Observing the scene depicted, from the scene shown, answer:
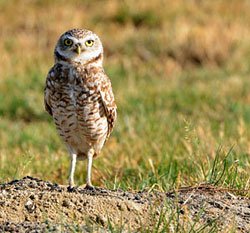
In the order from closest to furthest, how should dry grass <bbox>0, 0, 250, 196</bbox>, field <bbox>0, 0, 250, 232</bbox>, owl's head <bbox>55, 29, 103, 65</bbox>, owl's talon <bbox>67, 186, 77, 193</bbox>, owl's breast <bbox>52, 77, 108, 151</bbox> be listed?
owl's talon <bbox>67, 186, 77, 193</bbox> → owl's breast <bbox>52, 77, 108, 151</bbox> → owl's head <bbox>55, 29, 103, 65</bbox> → field <bbox>0, 0, 250, 232</bbox> → dry grass <bbox>0, 0, 250, 196</bbox>

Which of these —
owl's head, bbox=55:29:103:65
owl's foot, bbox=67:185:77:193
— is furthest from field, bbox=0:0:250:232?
owl's head, bbox=55:29:103:65

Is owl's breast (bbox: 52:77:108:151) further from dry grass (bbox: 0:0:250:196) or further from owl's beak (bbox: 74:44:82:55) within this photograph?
dry grass (bbox: 0:0:250:196)

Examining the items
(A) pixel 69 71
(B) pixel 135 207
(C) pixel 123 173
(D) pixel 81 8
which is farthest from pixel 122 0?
(B) pixel 135 207

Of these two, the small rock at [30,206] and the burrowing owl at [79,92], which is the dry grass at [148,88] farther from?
the small rock at [30,206]

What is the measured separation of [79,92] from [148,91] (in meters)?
6.52

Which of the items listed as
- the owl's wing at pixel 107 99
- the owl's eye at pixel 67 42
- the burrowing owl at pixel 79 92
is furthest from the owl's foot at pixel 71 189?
the owl's eye at pixel 67 42

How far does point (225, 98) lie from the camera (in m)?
11.7

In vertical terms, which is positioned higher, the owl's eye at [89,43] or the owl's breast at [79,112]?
the owl's eye at [89,43]

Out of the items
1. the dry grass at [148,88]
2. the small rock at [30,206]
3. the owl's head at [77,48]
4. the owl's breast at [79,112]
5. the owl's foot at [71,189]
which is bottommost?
the dry grass at [148,88]

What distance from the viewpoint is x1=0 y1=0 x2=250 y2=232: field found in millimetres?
6809

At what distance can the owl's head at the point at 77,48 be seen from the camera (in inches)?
233

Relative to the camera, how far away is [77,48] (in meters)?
5.86

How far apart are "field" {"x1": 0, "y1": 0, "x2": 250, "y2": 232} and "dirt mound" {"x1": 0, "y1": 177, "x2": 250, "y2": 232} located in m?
0.30

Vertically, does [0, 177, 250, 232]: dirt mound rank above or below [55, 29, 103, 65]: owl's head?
below
